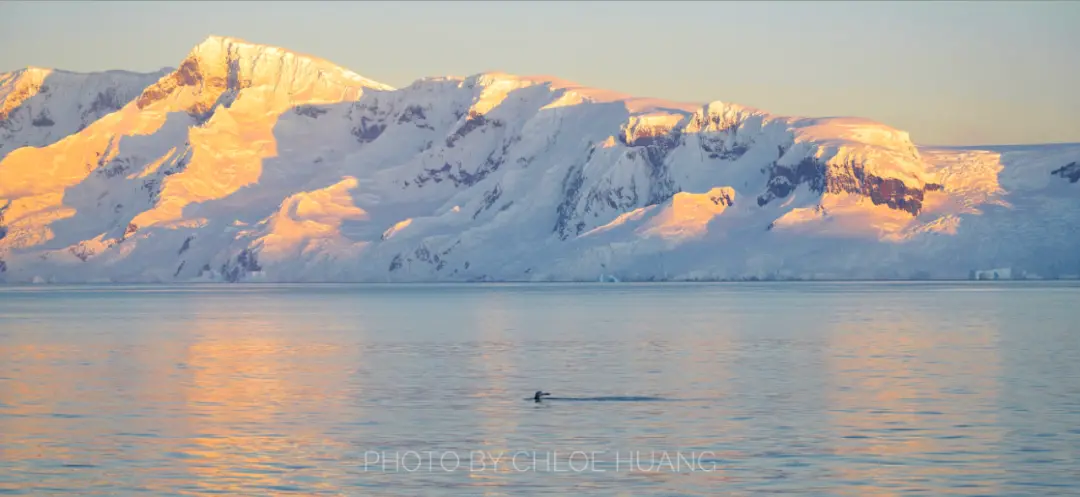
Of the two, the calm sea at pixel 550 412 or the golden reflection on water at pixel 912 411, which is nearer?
the calm sea at pixel 550 412

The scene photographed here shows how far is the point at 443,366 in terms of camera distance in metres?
67.3

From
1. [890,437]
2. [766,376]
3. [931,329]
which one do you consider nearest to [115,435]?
[890,437]

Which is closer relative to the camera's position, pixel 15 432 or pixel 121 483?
pixel 121 483

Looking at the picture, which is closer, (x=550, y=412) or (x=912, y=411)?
(x=912, y=411)

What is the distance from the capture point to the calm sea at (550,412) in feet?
112

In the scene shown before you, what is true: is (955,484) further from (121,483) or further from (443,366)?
(443,366)

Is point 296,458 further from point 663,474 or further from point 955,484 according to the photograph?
point 955,484

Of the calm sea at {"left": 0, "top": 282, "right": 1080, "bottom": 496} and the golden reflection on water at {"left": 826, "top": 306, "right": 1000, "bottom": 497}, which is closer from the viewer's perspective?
the calm sea at {"left": 0, "top": 282, "right": 1080, "bottom": 496}

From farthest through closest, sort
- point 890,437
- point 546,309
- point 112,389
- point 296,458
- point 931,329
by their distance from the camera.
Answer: point 546,309
point 931,329
point 112,389
point 890,437
point 296,458

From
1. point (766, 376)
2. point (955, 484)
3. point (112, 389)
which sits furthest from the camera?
point (766, 376)

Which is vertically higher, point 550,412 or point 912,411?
point 912,411

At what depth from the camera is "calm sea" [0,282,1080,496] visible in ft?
112

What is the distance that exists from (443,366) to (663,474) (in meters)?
33.5

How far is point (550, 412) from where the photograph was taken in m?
47.5
